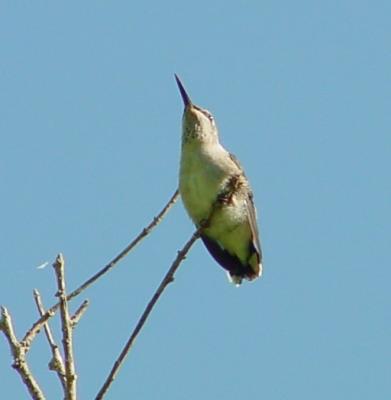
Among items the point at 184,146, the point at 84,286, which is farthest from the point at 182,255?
the point at 184,146

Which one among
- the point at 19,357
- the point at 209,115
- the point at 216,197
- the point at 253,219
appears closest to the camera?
the point at 19,357

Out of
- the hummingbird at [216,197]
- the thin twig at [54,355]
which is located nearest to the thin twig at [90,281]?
the thin twig at [54,355]

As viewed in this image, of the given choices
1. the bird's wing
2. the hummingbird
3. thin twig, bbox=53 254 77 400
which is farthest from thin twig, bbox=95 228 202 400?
the bird's wing

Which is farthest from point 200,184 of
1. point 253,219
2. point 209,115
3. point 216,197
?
point 209,115

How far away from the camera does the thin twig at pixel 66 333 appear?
2779 mm

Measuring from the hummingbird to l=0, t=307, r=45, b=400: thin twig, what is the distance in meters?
3.70

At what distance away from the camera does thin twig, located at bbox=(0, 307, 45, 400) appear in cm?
278

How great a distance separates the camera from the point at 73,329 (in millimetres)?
3098

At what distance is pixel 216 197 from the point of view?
701cm

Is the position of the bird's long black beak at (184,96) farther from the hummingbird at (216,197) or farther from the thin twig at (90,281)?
the thin twig at (90,281)

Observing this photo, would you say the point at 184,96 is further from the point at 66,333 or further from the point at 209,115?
the point at 66,333

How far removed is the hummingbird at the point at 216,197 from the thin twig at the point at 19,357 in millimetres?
3701

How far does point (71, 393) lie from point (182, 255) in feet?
2.73

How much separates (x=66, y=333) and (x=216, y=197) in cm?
412
